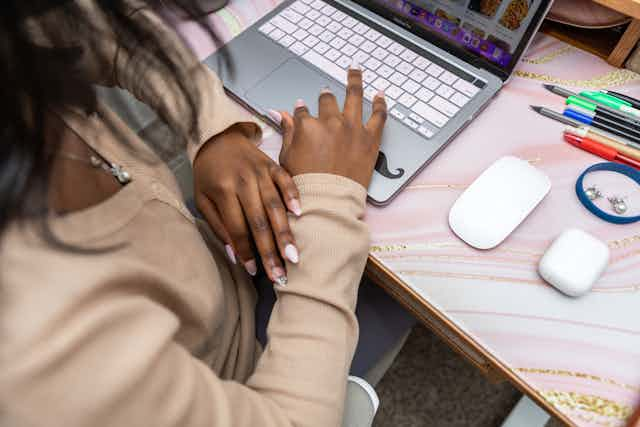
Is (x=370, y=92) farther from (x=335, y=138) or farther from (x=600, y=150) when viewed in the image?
(x=600, y=150)

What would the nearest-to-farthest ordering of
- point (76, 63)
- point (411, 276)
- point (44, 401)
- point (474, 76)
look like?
point (44, 401)
point (76, 63)
point (411, 276)
point (474, 76)

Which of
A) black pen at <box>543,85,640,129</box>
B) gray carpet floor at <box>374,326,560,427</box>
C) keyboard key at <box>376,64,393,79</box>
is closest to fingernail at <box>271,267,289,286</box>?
keyboard key at <box>376,64,393,79</box>

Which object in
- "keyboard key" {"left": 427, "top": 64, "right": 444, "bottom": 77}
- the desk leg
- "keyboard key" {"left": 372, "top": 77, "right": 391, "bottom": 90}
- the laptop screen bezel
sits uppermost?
the laptop screen bezel

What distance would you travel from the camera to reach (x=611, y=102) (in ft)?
1.82

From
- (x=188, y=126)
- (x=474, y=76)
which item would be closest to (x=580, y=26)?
(x=474, y=76)

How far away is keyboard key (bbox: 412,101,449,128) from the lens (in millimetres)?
555

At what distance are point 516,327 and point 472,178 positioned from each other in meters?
0.18

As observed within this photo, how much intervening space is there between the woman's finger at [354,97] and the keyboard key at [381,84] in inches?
1.1

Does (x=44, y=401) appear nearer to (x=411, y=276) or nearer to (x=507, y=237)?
(x=411, y=276)

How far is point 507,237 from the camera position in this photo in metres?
0.49

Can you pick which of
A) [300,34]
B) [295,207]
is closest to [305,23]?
[300,34]

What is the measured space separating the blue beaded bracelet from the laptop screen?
6.4 inches

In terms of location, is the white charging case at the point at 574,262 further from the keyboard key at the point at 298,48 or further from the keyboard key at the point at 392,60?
the keyboard key at the point at 298,48

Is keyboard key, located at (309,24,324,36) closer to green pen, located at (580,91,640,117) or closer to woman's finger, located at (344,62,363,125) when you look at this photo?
woman's finger, located at (344,62,363,125)
